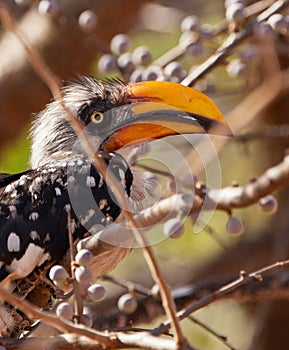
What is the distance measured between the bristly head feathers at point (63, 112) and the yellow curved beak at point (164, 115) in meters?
0.13

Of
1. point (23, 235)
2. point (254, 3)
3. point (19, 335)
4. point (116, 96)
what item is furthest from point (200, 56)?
point (19, 335)

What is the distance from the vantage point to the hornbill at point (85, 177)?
331cm

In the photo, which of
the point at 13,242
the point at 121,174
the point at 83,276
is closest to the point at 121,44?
the point at 121,174

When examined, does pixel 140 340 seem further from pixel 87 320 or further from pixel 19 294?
pixel 19 294

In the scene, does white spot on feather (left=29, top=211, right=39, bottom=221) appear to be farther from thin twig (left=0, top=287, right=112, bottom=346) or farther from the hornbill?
thin twig (left=0, top=287, right=112, bottom=346)

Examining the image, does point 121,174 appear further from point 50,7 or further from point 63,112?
point 50,7

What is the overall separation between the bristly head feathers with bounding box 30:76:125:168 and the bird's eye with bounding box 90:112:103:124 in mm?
25

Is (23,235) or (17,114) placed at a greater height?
(17,114)

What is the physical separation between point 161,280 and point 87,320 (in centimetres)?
84

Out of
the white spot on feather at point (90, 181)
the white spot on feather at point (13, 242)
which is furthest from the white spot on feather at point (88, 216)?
the white spot on feather at point (13, 242)

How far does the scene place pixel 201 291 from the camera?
3.87 meters

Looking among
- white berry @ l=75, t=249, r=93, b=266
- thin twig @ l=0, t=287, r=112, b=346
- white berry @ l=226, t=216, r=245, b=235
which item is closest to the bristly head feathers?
white berry @ l=226, t=216, r=245, b=235

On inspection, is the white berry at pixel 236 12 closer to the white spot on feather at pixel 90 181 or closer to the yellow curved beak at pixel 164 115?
the yellow curved beak at pixel 164 115

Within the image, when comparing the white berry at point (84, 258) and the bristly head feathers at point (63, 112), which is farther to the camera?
the bristly head feathers at point (63, 112)
